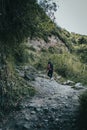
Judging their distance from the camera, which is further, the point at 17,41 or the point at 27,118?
the point at 17,41

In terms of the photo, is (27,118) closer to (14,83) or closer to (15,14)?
(14,83)

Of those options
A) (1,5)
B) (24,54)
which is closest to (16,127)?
(1,5)

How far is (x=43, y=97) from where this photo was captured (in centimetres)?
2114

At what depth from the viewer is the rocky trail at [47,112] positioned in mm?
17969

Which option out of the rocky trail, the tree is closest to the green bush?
the rocky trail

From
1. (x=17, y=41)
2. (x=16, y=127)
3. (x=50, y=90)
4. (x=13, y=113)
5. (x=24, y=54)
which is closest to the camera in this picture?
(x=16, y=127)

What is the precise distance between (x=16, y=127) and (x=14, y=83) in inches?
142

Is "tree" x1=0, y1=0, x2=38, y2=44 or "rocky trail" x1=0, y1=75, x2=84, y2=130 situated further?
"tree" x1=0, y1=0, x2=38, y2=44

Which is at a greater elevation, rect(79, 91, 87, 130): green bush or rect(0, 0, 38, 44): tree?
rect(0, 0, 38, 44): tree

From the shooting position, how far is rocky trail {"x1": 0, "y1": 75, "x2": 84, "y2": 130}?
1797 cm

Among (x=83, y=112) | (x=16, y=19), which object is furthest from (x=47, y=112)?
(x=16, y=19)

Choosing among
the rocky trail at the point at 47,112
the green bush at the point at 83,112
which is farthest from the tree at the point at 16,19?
the green bush at the point at 83,112

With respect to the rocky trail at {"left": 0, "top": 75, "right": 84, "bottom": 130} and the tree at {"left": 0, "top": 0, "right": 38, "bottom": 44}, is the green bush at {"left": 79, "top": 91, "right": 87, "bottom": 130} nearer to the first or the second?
the rocky trail at {"left": 0, "top": 75, "right": 84, "bottom": 130}

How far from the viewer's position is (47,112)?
62.3 feet
